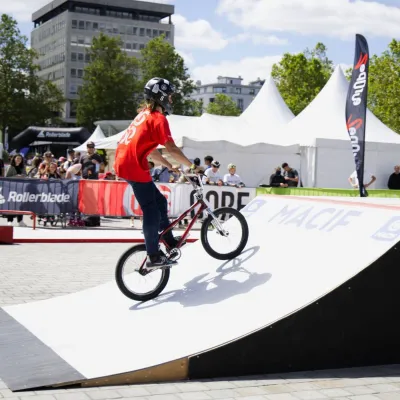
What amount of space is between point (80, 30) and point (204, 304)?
12951 centimetres

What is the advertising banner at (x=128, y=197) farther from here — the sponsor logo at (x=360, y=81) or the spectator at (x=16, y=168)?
the sponsor logo at (x=360, y=81)

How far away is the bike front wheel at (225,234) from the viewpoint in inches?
269

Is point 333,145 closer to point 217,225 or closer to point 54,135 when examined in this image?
point 217,225

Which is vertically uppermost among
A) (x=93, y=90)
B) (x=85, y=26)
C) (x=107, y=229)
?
(x=85, y=26)

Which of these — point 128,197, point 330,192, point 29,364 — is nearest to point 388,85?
point 330,192

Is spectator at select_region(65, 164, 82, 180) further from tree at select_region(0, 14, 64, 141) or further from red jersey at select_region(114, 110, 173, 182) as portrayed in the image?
tree at select_region(0, 14, 64, 141)

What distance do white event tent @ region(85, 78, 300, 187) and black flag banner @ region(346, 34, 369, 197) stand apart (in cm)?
1154

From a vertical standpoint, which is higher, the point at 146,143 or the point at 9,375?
the point at 146,143

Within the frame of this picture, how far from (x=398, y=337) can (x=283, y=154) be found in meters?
22.4

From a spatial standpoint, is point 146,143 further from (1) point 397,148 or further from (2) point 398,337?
(1) point 397,148

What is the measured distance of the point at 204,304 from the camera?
5738mm

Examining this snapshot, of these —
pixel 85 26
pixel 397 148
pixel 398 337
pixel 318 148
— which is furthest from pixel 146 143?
pixel 85 26

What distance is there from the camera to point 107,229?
1761cm

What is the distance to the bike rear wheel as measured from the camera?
6.39 meters
